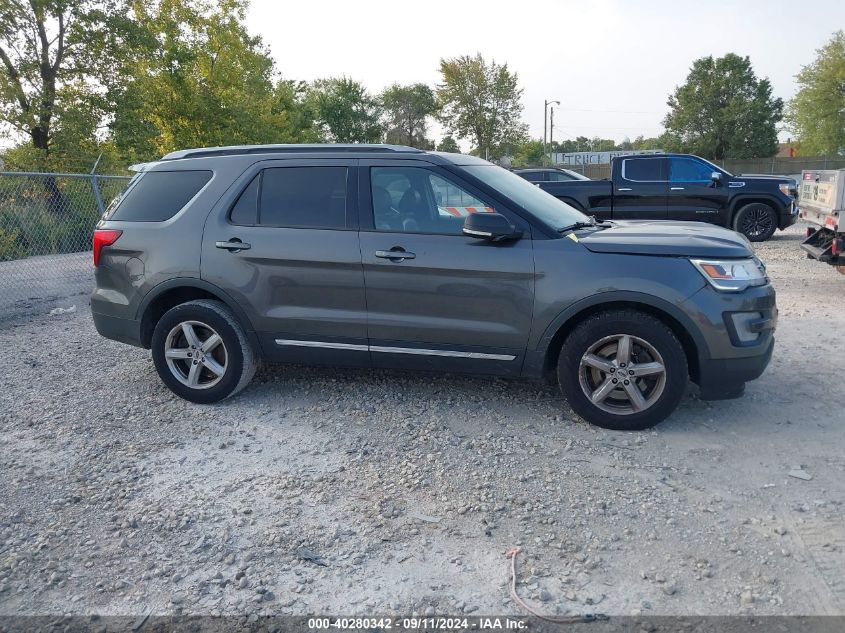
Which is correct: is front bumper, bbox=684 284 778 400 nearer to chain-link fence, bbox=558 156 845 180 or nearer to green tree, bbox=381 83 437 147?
chain-link fence, bbox=558 156 845 180

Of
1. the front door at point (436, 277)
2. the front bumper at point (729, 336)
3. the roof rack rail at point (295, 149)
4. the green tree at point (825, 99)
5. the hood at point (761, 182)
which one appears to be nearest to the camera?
the front bumper at point (729, 336)

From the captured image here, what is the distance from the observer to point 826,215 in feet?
26.7

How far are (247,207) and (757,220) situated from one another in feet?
38.6

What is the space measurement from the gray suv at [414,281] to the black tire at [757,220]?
956 centimetres

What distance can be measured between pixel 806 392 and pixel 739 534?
7.43 feet

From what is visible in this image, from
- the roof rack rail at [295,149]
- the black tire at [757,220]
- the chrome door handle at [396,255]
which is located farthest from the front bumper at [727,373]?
the black tire at [757,220]

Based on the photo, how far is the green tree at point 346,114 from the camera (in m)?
62.8

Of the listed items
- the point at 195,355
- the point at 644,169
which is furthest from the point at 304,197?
the point at 644,169

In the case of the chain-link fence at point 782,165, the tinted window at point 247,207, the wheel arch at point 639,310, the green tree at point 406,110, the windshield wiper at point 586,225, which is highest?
the green tree at point 406,110

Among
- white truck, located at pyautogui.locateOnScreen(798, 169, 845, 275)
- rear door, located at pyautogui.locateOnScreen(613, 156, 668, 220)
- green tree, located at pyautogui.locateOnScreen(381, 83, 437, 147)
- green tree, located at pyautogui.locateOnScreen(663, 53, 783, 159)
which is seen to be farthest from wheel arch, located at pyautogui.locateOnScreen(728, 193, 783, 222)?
green tree, located at pyautogui.locateOnScreen(381, 83, 437, 147)

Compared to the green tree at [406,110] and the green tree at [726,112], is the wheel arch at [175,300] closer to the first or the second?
the green tree at [726,112]

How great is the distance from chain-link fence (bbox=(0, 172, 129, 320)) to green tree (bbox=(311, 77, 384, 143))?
53.2 m

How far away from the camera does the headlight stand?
157 inches

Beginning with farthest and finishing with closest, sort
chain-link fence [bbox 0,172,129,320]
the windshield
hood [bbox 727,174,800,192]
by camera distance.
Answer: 1. hood [bbox 727,174,800,192]
2. chain-link fence [bbox 0,172,129,320]
3. the windshield
